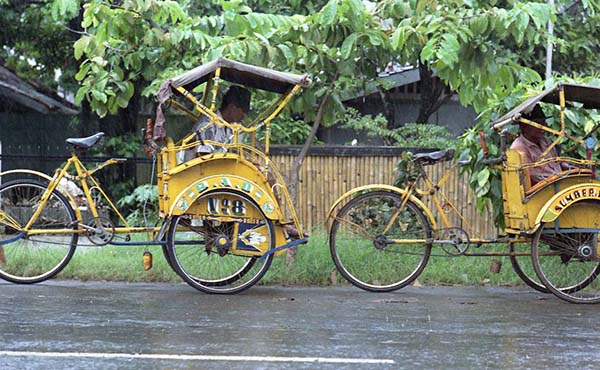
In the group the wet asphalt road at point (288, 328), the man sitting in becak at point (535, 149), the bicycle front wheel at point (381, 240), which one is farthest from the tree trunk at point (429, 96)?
the bicycle front wheel at point (381, 240)

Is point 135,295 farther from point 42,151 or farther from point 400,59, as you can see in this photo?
point 42,151

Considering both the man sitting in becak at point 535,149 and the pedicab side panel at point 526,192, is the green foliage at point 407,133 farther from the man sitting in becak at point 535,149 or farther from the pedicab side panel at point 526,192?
the pedicab side panel at point 526,192

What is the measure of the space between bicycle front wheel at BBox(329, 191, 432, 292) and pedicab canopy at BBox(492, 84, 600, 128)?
47.5 inches

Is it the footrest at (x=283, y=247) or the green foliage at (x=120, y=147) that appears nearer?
the footrest at (x=283, y=247)

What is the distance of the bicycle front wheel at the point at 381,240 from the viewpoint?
9148mm

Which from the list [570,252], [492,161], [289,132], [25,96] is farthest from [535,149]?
[25,96]

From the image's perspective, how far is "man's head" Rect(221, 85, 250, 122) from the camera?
9469 mm

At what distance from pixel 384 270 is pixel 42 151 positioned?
31.5 feet

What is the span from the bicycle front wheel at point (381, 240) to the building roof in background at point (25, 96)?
8.82 meters

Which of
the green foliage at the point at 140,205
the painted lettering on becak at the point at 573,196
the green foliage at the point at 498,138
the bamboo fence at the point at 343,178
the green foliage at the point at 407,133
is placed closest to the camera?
the painted lettering on becak at the point at 573,196

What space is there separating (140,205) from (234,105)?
5014 millimetres

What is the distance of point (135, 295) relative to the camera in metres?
8.76

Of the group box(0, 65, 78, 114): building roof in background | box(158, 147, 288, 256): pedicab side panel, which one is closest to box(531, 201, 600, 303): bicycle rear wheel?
box(158, 147, 288, 256): pedicab side panel

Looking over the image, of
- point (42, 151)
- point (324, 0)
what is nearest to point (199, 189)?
point (324, 0)
